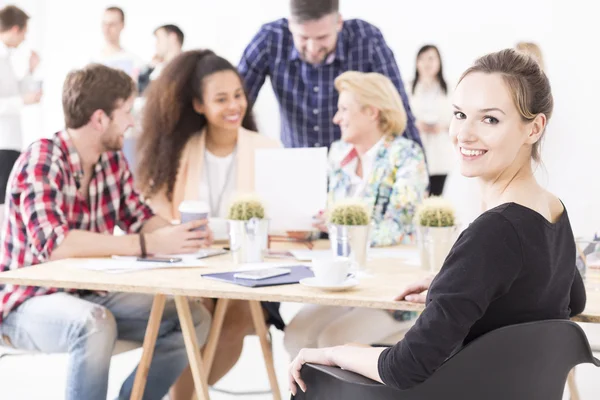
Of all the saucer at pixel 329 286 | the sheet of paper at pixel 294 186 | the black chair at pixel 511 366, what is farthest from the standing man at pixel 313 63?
the black chair at pixel 511 366

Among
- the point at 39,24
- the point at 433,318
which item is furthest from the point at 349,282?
the point at 39,24

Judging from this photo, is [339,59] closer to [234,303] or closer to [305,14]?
[305,14]

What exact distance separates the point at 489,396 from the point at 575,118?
2607mm

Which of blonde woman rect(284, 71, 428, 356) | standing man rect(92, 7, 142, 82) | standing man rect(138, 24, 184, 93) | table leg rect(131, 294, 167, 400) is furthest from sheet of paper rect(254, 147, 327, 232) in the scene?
standing man rect(92, 7, 142, 82)

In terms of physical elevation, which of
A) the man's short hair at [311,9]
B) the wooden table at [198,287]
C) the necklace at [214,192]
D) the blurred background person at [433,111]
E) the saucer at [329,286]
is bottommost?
the wooden table at [198,287]

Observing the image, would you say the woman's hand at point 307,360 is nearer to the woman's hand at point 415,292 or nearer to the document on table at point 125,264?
the woman's hand at point 415,292

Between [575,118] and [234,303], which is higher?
[575,118]

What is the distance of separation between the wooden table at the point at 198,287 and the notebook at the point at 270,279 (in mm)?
21

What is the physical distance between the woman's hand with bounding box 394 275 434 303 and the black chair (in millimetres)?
388

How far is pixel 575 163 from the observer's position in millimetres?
3613

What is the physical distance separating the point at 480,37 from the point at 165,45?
5.62 ft

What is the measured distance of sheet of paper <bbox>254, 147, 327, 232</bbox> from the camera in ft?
8.43

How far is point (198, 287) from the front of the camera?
6.11ft

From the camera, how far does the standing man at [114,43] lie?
169 inches
